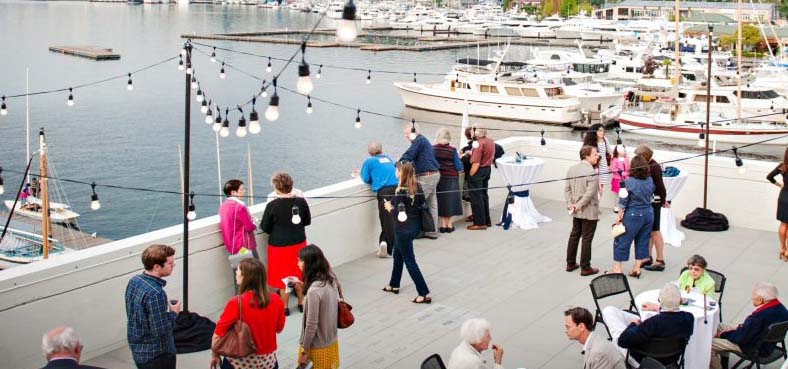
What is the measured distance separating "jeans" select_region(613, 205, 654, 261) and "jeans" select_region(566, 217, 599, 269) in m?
0.29

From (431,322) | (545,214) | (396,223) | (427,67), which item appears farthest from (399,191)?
(427,67)

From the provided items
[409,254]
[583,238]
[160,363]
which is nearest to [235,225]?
[409,254]

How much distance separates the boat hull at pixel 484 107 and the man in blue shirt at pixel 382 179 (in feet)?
129

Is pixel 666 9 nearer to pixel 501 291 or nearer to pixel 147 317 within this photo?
pixel 501 291

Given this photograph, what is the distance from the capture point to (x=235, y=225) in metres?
8.43

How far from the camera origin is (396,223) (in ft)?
28.9

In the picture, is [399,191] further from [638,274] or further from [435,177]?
[638,274]

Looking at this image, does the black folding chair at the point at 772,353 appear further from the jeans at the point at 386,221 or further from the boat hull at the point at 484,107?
the boat hull at the point at 484,107

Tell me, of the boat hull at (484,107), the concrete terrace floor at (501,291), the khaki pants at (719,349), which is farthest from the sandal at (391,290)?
the boat hull at (484,107)

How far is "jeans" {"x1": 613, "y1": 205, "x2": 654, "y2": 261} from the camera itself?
9.85 meters

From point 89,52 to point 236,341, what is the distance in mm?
76602

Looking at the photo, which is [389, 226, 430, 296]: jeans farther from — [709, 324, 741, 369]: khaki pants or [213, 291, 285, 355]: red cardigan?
[213, 291, 285, 355]: red cardigan

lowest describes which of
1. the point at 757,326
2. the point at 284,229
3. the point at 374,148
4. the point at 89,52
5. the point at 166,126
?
the point at 166,126

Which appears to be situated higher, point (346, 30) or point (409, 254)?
point (346, 30)
